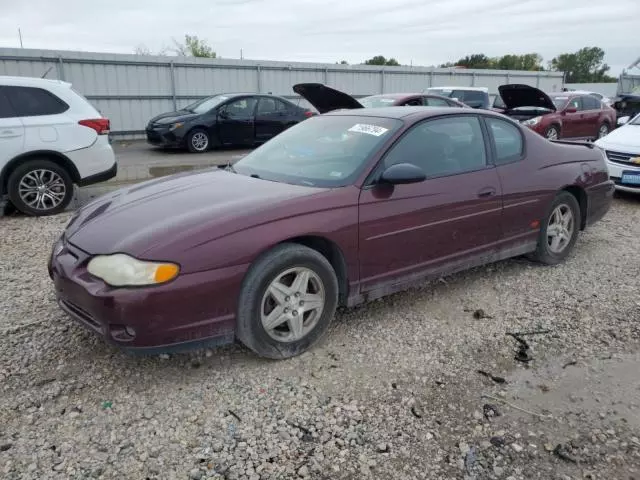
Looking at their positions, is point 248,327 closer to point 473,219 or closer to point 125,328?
point 125,328

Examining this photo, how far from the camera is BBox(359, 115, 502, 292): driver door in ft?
12.0

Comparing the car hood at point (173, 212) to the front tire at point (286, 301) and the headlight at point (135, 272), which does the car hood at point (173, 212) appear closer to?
the headlight at point (135, 272)

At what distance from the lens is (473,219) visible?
4207 millimetres

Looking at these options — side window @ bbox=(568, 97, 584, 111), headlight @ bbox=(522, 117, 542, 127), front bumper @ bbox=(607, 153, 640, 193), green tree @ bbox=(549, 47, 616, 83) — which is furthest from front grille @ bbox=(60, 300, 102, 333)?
green tree @ bbox=(549, 47, 616, 83)

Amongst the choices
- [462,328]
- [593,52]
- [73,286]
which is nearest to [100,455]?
[73,286]

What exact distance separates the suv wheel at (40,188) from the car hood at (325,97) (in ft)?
11.3

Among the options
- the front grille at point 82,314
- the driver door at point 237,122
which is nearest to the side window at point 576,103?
the driver door at point 237,122

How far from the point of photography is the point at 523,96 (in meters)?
11.2

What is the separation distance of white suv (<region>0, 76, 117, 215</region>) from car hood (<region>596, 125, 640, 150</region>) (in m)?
7.40

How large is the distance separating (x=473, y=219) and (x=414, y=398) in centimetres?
172

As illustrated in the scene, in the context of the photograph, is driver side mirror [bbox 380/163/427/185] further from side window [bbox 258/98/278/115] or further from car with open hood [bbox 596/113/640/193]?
side window [bbox 258/98/278/115]

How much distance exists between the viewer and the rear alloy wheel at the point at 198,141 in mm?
13219

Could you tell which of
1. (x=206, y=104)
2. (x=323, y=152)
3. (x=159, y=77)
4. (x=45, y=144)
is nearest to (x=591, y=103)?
(x=206, y=104)

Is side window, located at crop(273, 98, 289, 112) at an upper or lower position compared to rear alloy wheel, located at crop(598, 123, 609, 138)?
upper
